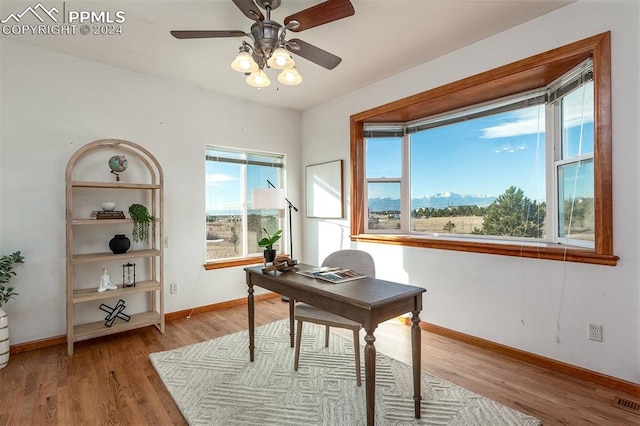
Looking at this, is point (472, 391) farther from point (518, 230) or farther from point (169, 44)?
point (169, 44)

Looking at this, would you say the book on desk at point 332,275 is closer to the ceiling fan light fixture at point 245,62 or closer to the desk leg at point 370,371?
the desk leg at point 370,371

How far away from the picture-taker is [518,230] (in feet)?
9.67

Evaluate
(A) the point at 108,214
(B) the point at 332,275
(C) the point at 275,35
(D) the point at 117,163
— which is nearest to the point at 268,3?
(C) the point at 275,35

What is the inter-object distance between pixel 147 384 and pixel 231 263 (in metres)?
1.89

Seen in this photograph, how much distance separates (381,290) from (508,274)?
145 centimetres

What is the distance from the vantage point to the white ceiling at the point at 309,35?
225 centimetres

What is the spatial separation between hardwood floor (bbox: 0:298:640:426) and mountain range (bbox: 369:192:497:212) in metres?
1.38

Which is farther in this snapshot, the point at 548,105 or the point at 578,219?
the point at 548,105

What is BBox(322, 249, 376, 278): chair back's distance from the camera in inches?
101

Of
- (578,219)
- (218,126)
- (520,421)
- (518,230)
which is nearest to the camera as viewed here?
(520,421)

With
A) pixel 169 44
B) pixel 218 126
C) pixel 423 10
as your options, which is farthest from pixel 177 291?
pixel 423 10

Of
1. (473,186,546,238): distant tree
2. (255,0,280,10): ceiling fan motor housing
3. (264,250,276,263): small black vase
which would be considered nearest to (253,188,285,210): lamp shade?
(264,250,276,263): small black vase

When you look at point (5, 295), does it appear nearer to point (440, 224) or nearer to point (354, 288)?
point (354, 288)

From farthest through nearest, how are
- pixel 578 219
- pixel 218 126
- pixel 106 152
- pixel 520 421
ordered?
pixel 218 126 → pixel 106 152 → pixel 578 219 → pixel 520 421
